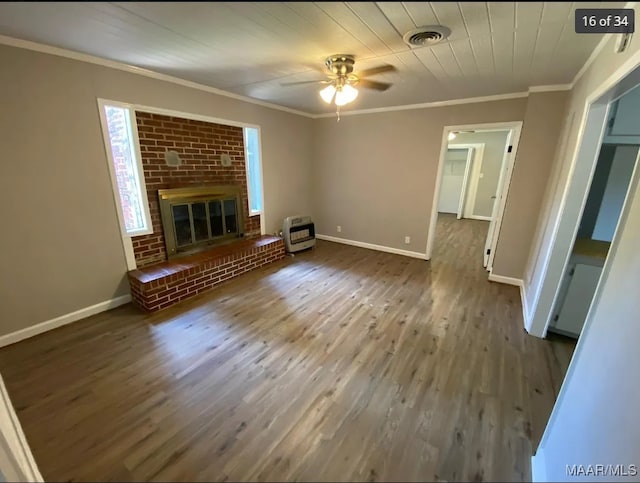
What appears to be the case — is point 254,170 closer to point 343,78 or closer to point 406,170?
point 343,78

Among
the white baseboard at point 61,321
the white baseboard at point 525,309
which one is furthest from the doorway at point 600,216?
the white baseboard at point 61,321

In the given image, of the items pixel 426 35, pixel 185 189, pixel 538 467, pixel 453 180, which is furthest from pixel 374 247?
pixel 453 180

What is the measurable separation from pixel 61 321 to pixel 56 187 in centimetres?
123

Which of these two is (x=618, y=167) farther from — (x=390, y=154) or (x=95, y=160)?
(x=95, y=160)

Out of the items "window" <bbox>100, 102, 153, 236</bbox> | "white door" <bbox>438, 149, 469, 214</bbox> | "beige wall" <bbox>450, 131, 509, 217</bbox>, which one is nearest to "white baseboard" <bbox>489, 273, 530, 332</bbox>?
"window" <bbox>100, 102, 153, 236</bbox>

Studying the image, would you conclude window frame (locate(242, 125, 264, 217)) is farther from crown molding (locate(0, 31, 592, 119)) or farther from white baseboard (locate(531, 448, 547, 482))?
white baseboard (locate(531, 448, 547, 482))

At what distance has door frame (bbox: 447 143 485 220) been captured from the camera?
7039 millimetres

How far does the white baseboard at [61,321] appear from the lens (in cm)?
224

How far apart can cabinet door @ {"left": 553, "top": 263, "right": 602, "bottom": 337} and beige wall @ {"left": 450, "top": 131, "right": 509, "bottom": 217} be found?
17.9 feet

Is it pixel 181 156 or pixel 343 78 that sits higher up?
pixel 343 78

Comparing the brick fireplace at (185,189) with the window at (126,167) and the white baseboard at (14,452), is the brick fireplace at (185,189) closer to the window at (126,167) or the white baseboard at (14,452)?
the window at (126,167)

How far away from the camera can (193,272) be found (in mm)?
3057

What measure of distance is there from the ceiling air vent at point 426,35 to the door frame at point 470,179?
6128mm

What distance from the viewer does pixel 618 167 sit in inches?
94.7
